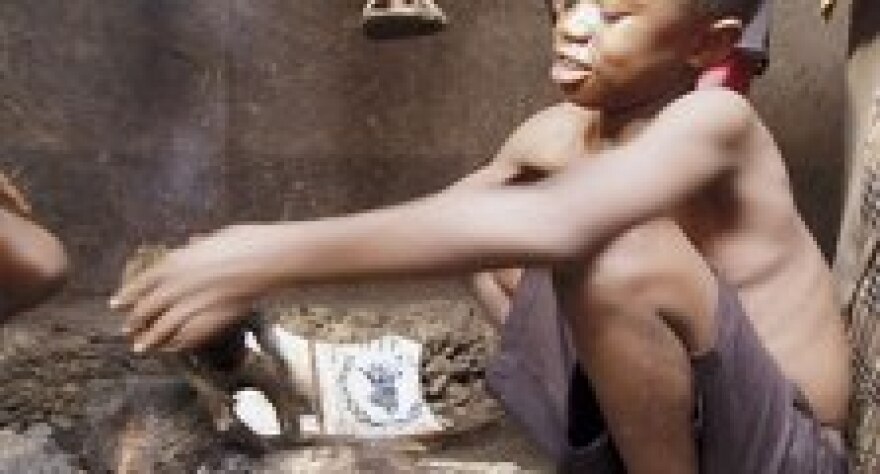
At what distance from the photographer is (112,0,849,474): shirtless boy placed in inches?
99.6

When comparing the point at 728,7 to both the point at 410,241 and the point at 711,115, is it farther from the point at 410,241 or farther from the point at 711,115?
the point at 410,241

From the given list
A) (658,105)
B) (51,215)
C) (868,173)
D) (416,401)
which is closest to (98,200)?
(51,215)

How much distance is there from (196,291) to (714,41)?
1391 mm

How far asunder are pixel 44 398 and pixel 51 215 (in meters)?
0.96

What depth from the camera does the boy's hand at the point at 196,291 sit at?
2400 millimetres

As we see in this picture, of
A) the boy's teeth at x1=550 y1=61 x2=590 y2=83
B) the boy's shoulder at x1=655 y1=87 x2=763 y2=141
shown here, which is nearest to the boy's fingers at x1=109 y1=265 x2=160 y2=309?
the boy's shoulder at x1=655 y1=87 x2=763 y2=141

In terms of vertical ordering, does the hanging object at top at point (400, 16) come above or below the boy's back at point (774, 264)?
above

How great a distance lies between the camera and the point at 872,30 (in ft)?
12.4

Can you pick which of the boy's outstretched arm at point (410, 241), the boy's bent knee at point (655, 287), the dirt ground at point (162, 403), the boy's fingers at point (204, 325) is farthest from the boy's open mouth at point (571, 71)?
the boy's fingers at point (204, 325)

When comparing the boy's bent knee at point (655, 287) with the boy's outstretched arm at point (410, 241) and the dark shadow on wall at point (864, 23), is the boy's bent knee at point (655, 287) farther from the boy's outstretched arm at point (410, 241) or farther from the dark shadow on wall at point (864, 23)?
the dark shadow on wall at point (864, 23)

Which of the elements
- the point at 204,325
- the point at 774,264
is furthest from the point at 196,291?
the point at 774,264

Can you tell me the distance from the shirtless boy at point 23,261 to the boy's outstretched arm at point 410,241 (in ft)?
1.83

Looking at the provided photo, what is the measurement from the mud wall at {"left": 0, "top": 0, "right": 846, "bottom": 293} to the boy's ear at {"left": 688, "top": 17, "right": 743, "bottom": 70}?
57.5 inches

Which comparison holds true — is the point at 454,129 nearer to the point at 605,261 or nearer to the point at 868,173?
the point at 868,173
